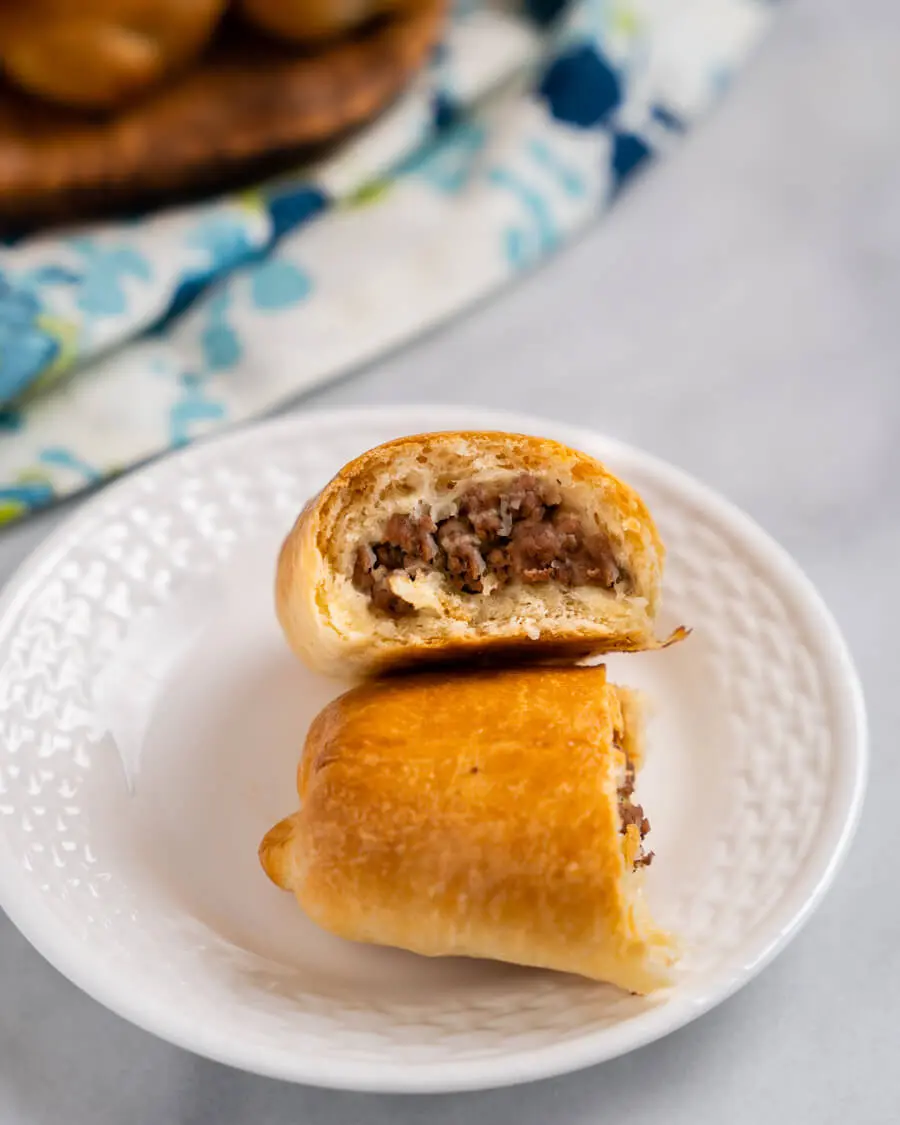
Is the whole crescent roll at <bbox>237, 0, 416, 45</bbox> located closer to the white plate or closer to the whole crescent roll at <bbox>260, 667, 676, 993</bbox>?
the white plate

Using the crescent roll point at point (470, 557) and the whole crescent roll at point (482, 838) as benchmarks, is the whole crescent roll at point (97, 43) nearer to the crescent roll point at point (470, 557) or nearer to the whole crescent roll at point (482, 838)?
the crescent roll point at point (470, 557)

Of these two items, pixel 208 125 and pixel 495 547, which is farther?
pixel 208 125

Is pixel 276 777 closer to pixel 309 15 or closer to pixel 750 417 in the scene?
pixel 750 417

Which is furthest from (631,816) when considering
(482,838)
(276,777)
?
(276,777)

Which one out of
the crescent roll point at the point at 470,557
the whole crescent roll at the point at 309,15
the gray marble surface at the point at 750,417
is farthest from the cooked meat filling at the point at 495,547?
the whole crescent roll at the point at 309,15

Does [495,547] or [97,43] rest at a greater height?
[97,43]

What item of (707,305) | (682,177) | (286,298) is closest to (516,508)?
(286,298)

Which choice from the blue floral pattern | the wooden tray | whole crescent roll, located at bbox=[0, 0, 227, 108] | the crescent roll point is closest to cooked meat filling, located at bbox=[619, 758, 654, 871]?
the crescent roll point
